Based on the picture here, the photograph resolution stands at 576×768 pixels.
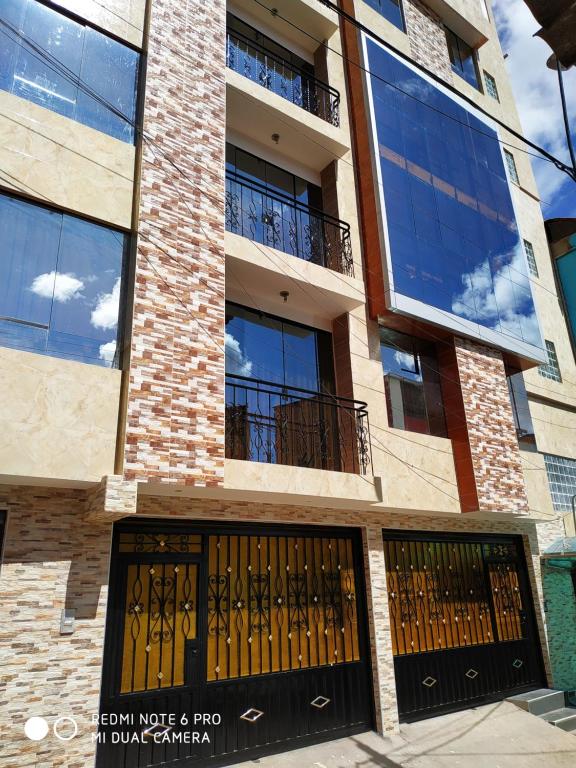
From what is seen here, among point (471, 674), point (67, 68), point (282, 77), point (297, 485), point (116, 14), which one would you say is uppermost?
point (282, 77)

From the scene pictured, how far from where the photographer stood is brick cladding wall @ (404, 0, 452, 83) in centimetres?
1406

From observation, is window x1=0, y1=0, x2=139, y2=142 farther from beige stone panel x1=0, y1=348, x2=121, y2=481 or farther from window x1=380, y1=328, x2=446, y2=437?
window x1=380, y1=328, x2=446, y2=437

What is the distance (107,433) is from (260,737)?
200 inches

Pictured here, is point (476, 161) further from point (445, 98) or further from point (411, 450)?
point (411, 450)

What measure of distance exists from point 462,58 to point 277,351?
13091 millimetres

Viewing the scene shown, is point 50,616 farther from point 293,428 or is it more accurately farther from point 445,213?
point 445,213

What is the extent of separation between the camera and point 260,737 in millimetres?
7633

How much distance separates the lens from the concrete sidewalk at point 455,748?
7.71 meters

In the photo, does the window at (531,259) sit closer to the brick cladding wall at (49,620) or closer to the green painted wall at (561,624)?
the green painted wall at (561,624)

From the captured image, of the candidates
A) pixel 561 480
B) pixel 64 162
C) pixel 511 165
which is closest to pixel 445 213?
pixel 561 480

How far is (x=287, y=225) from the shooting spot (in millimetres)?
10672

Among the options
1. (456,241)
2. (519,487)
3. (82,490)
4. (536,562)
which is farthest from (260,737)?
(456,241)

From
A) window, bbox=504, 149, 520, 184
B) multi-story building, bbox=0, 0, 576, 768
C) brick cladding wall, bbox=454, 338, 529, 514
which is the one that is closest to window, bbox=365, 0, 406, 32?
multi-story building, bbox=0, 0, 576, 768

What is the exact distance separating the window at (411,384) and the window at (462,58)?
989 cm
